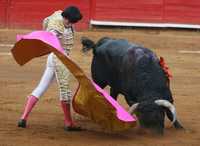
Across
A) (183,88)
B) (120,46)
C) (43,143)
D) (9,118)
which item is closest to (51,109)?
(9,118)

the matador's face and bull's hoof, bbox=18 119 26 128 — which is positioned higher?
the matador's face

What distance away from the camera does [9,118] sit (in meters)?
6.77

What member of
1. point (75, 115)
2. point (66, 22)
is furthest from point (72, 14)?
point (75, 115)

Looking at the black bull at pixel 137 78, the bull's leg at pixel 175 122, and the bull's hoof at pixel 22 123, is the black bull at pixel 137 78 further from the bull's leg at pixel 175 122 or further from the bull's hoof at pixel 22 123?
the bull's hoof at pixel 22 123

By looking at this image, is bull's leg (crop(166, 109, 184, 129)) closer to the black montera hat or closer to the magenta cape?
the magenta cape

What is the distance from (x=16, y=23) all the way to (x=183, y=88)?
8155 mm

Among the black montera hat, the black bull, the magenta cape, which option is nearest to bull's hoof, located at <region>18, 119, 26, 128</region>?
the magenta cape

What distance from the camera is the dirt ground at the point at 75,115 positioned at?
5.91 meters

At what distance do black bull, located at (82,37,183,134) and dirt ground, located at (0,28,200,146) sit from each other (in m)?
0.21

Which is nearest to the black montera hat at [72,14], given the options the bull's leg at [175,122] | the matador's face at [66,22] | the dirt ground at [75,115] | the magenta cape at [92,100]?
the matador's face at [66,22]

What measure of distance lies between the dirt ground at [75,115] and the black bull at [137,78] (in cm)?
21

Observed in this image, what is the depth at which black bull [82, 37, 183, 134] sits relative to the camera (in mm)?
5927

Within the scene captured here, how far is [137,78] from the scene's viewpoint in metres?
6.19

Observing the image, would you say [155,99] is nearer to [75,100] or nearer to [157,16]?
[75,100]
